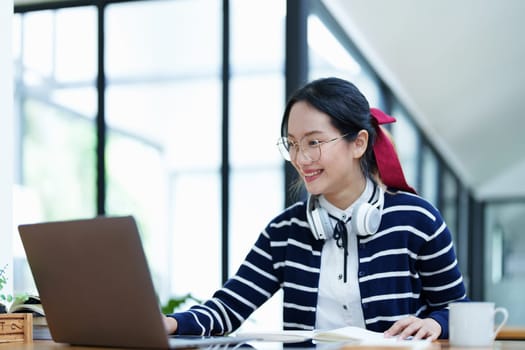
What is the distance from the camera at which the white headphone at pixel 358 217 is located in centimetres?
192

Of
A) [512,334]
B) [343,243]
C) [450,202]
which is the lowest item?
[512,334]

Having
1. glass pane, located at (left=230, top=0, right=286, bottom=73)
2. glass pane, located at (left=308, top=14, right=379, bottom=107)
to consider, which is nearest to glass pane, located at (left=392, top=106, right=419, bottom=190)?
glass pane, located at (left=308, top=14, right=379, bottom=107)

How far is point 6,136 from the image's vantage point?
8.45 feet

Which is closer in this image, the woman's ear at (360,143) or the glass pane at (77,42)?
the woman's ear at (360,143)

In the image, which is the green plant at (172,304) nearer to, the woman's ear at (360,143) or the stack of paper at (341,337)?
the woman's ear at (360,143)

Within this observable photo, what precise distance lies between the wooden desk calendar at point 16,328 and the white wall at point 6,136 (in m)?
0.64

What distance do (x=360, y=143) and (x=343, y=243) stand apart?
256mm

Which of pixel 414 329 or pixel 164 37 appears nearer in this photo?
pixel 414 329

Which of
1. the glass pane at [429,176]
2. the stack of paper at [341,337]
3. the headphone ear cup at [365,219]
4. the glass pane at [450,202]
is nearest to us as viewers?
the stack of paper at [341,337]

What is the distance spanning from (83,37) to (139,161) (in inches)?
107

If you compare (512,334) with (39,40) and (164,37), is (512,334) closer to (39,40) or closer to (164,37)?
(39,40)

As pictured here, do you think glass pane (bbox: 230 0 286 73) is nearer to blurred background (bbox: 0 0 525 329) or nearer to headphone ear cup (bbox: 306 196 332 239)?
blurred background (bbox: 0 0 525 329)

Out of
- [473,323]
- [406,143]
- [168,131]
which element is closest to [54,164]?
[168,131]

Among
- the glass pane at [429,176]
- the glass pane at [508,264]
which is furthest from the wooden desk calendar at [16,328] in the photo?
the glass pane at [508,264]
